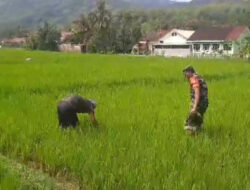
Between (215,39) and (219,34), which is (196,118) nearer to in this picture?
(215,39)

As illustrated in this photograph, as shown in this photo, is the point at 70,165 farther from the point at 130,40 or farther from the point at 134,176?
the point at 130,40

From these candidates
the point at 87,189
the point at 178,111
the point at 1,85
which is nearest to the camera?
the point at 87,189

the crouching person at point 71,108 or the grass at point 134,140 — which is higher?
the crouching person at point 71,108

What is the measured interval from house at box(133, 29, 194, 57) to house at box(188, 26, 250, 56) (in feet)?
4.75

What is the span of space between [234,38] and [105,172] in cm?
4307

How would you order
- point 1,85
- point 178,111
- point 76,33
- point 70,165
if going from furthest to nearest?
point 76,33 → point 1,85 → point 178,111 → point 70,165

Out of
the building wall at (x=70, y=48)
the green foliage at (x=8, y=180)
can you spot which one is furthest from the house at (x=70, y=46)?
the green foliage at (x=8, y=180)

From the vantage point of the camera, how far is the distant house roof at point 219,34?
46500 millimetres

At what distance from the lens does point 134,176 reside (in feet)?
14.0

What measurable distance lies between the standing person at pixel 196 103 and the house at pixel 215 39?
128 ft

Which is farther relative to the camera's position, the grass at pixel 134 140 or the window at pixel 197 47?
the window at pixel 197 47

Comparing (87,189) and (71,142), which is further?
(71,142)

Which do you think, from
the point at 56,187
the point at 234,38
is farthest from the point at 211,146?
the point at 234,38

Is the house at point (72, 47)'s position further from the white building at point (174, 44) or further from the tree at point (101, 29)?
the white building at point (174, 44)
